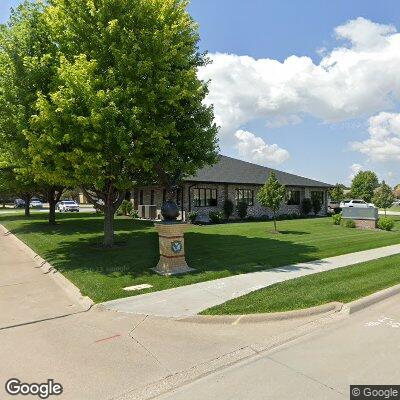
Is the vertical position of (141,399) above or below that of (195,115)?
below

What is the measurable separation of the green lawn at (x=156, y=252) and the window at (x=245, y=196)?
1012cm

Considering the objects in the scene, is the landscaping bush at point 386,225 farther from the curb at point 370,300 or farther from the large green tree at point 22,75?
the large green tree at point 22,75

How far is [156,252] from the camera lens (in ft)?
47.2

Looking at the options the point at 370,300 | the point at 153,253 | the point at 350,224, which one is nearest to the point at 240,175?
the point at 350,224

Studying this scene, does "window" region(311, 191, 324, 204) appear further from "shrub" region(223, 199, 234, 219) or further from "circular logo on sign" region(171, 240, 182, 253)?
"circular logo on sign" region(171, 240, 182, 253)

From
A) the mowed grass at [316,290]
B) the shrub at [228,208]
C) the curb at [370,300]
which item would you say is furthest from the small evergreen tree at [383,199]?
the curb at [370,300]

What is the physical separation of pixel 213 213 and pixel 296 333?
22.4m

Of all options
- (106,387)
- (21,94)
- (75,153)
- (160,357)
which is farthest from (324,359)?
(21,94)

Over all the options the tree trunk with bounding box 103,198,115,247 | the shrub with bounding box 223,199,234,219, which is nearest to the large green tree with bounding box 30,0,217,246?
the tree trunk with bounding box 103,198,115,247

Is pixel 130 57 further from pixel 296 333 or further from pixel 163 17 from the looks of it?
pixel 296 333

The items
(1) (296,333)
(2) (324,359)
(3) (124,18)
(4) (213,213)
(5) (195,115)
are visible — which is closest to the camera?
(2) (324,359)

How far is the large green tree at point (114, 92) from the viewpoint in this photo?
1163 cm

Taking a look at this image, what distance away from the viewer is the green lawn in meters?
10.3

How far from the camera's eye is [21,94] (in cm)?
1366
